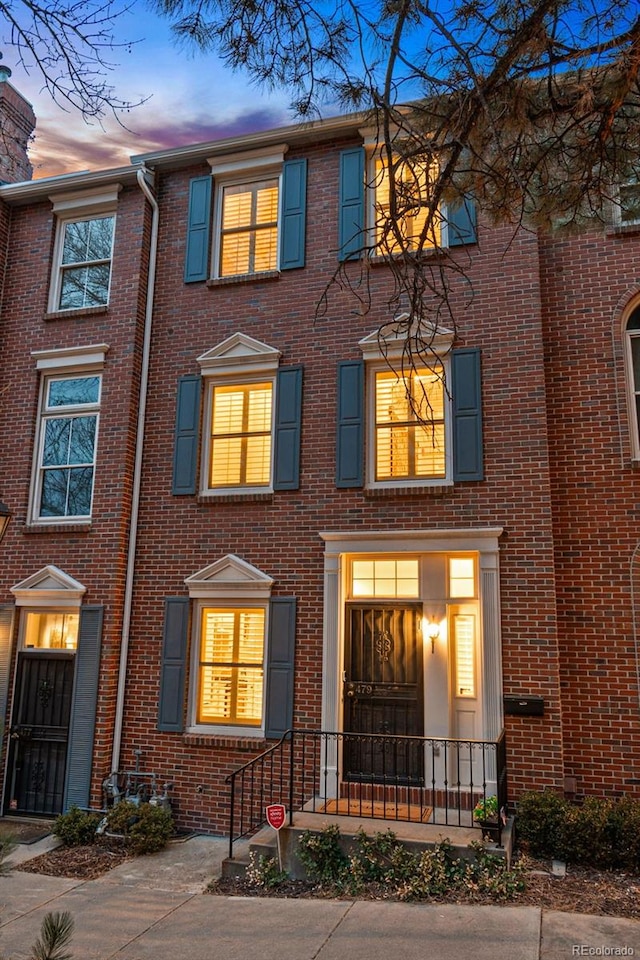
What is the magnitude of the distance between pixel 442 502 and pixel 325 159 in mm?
5034

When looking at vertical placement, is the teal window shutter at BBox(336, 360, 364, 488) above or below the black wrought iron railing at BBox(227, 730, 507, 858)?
above

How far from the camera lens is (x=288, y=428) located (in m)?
9.28

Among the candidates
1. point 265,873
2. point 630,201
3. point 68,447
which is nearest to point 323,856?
point 265,873

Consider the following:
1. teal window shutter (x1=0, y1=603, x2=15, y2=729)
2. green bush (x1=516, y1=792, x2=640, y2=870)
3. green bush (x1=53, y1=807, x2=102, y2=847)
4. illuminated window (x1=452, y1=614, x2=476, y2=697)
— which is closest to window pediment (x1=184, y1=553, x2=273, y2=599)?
illuminated window (x1=452, y1=614, x2=476, y2=697)

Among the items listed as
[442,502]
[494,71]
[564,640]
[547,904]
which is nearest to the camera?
[494,71]

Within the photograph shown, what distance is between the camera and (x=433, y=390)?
29.1ft

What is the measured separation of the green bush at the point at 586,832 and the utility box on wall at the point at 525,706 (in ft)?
2.78

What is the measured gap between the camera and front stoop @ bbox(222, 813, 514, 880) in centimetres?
661

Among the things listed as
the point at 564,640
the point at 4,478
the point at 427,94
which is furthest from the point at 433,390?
the point at 4,478

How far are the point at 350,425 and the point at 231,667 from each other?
3.34 metres

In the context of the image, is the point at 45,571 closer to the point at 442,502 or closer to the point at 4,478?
the point at 4,478

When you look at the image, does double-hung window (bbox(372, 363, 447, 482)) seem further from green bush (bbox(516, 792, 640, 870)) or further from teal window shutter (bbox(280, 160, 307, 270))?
green bush (bbox(516, 792, 640, 870))

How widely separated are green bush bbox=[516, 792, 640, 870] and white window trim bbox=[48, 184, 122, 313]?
8757 mm

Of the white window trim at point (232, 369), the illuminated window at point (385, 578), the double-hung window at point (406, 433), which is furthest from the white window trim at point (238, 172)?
the illuminated window at point (385, 578)
